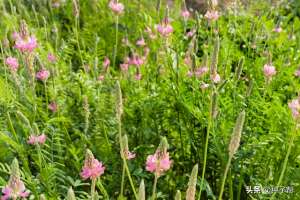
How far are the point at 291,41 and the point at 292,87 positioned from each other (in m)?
0.68

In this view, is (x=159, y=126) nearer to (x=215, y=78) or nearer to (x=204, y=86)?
(x=204, y=86)

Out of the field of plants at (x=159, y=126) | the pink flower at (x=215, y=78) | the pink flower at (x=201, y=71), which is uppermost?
the pink flower at (x=215, y=78)

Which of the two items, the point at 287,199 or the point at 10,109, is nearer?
the point at 287,199

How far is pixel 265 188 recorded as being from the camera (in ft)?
5.49

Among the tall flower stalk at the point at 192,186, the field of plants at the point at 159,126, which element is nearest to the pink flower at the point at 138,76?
the field of plants at the point at 159,126

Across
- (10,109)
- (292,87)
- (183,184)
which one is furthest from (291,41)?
(10,109)

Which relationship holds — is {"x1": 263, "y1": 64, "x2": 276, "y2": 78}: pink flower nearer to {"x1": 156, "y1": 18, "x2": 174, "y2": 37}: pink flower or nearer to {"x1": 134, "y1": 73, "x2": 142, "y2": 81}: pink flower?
{"x1": 156, "y1": 18, "x2": 174, "y2": 37}: pink flower

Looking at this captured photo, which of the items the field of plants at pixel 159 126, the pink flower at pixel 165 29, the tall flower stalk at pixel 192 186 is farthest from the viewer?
the pink flower at pixel 165 29

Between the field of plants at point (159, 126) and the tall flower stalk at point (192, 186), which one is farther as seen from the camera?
the field of plants at point (159, 126)

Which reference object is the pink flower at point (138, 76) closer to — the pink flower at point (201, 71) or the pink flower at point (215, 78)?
the pink flower at point (201, 71)

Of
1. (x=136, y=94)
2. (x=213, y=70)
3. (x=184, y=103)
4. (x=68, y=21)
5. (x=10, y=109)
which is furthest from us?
(x=68, y=21)

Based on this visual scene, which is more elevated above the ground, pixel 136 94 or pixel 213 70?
pixel 213 70

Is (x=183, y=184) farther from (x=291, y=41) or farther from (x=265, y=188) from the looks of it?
(x=291, y=41)

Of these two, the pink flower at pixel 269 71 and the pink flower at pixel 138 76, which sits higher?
the pink flower at pixel 269 71
